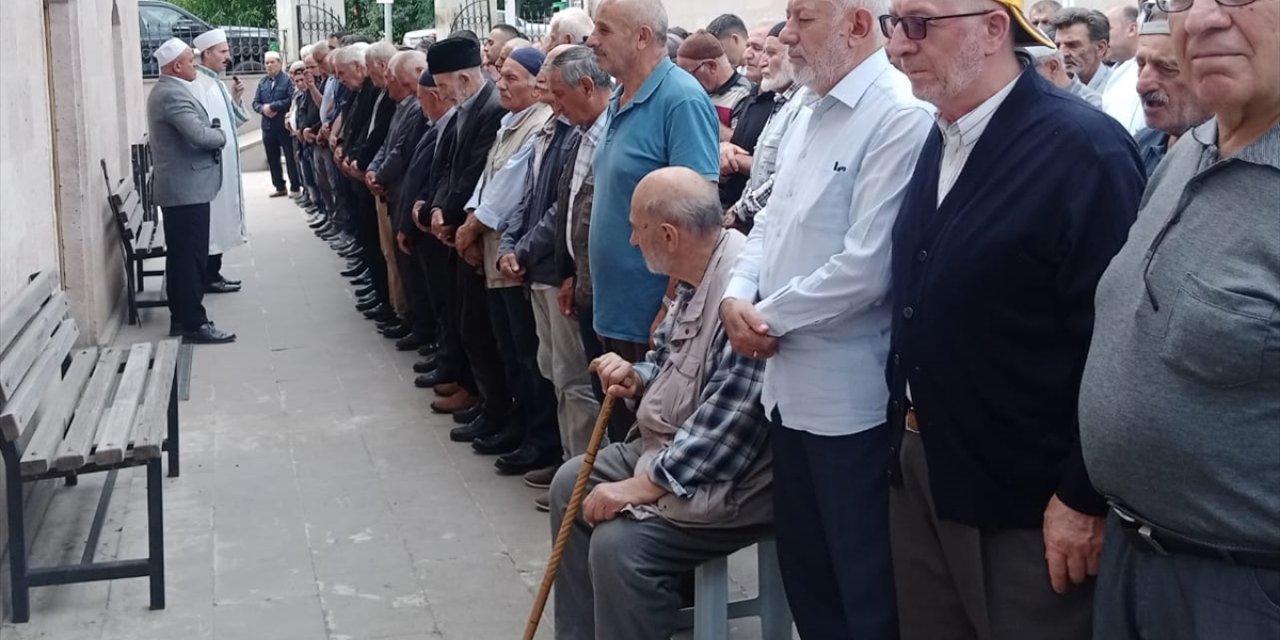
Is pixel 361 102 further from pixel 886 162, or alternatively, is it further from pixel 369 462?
pixel 886 162

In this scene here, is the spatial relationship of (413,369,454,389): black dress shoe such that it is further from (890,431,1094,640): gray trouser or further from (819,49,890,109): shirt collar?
(890,431,1094,640): gray trouser

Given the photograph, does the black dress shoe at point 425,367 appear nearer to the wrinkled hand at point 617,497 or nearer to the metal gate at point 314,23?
the wrinkled hand at point 617,497

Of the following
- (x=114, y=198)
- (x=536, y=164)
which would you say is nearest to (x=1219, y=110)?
(x=536, y=164)

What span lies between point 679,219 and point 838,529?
3.61 ft

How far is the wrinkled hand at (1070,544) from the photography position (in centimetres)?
276

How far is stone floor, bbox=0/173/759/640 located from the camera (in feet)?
16.3

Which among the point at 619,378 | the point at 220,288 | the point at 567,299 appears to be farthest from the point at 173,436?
the point at 220,288

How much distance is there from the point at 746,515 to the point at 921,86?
1360 mm

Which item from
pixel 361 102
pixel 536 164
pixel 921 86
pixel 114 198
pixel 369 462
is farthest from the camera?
pixel 361 102

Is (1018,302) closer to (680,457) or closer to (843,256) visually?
(843,256)

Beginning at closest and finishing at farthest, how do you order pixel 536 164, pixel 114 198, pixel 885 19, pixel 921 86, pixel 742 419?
1. pixel 921 86
2. pixel 885 19
3. pixel 742 419
4. pixel 536 164
5. pixel 114 198

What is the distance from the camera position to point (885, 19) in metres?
3.32

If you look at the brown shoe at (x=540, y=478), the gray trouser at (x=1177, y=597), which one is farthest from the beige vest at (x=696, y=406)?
the brown shoe at (x=540, y=478)

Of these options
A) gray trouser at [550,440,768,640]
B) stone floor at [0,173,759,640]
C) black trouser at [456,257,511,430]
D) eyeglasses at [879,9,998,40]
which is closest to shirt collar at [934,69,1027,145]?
eyeglasses at [879,9,998,40]
